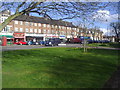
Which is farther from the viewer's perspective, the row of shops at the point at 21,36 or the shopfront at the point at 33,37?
the shopfront at the point at 33,37

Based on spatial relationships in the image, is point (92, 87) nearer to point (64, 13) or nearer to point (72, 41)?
point (64, 13)

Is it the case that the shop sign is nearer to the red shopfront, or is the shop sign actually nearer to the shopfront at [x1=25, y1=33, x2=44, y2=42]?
the red shopfront

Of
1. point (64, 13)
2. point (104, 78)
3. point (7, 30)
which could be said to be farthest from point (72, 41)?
point (104, 78)

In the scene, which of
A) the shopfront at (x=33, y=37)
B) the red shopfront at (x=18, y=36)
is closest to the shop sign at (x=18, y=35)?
the red shopfront at (x=18, y=36)

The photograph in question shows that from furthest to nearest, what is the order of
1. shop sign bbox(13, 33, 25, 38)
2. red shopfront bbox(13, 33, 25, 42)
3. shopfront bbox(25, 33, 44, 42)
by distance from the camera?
shopfront bbox(25, 33, 44, 42)
red shopfront bbox(13, 33, 25, 42)
shop sign bbox(13, 33, 25, 38)

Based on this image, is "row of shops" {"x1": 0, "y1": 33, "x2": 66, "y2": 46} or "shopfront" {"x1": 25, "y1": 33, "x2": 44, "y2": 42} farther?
"shopfront" {"x1": 25, "y1": 33, "x2": 44, "y2": 42}

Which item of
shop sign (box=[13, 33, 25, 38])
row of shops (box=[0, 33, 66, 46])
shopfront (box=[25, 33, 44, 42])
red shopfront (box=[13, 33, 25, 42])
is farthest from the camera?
shopfront (box=[25, 33, 44, 42])

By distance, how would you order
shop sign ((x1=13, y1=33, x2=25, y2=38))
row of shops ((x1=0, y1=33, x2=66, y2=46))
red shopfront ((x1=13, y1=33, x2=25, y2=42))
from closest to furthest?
row of shops ((x1=0, y1=33, x2=66, y2=46)) < shop sign ((x1=13, y1=33, x2=25, y2=38)) < red shopfront ((x1=13, y1=33, x2=25, y2=42))

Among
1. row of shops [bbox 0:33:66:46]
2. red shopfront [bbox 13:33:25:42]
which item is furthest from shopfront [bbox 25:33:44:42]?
red shopfront [bbox 13:33:25:42]

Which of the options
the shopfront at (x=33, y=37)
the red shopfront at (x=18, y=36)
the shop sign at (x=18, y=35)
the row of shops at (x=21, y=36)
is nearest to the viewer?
the row of shops at (x=21, y=36)

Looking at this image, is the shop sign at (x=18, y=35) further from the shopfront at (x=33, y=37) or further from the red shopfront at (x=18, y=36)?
the shopfront at (x=33, y=37)

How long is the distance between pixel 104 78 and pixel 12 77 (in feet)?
11.7

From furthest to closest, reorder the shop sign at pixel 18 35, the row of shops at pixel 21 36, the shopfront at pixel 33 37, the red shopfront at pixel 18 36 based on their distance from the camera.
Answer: the shopfront at pixel 33 37 → the red shopfront at pixel 18 36 → the shop sign at pixel 18 35 → the row of shops at pixel 21 36

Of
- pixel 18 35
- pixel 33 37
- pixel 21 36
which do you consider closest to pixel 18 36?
pixel 18 35
